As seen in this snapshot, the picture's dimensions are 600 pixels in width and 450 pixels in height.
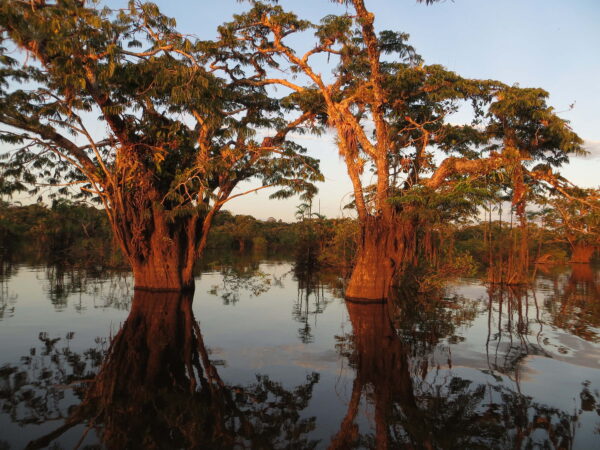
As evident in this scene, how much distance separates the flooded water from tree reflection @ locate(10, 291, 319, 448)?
21mm

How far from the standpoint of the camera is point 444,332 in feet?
29.2

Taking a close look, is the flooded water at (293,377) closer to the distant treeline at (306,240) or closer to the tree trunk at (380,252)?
the tree trunk at (380,252)

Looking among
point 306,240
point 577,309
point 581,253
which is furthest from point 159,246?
point 581,253

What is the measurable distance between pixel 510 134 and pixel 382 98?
19.1 ft

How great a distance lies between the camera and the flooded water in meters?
4.05

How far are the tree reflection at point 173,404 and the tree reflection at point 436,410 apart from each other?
713 millimetres

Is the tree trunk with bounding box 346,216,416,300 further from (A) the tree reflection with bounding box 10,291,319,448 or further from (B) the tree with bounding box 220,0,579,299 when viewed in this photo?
(A) the tree reflection with bounding box 10,291,319,448

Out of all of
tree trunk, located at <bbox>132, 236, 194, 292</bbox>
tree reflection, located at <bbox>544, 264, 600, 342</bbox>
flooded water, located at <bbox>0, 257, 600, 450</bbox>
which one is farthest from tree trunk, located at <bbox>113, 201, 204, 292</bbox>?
tree reflection, located at <bbox>544, 264, 600, 342</bbox>

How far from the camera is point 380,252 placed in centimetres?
1203

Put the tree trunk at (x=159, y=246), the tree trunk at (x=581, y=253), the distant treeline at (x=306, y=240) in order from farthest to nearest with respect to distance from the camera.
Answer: the tree trunk at (x=581, y=253)
the distant treeline at (x=306, y=240)
the tree trunk at (x=159, y=246)

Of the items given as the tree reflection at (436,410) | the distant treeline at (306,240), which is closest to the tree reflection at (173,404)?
the tree reflection at (436,410)

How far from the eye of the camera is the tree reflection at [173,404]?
3900mm

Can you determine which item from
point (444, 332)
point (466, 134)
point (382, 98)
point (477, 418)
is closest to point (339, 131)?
point (382, 98)

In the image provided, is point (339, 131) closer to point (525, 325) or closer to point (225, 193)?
point (225, 193)
